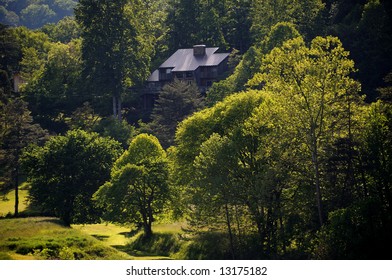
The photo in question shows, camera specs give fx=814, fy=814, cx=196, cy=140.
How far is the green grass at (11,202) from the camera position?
7894 cm

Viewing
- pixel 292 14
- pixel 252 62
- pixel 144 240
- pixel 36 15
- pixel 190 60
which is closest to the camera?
pixel 144 240

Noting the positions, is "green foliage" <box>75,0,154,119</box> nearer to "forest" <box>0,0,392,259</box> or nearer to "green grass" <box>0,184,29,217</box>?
"forest" <box>0,0,392,259</box>

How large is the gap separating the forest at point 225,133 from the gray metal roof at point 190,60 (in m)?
2.42

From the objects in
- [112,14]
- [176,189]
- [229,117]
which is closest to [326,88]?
[229,117]

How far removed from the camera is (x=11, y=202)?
82.4m

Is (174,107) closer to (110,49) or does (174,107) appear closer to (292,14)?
(110,49)

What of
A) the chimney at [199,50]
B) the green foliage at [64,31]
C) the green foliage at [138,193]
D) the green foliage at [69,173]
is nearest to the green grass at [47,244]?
the green foliage at [138,193]

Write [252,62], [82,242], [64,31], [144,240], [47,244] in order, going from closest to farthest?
[47,244], [82,242], [144,240], [252,62], [64,31]

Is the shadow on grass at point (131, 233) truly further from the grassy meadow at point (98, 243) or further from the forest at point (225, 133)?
the forest at point (225, 133)

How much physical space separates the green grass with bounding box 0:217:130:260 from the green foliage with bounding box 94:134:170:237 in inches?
321

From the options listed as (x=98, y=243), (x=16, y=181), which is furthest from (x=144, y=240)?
(x=16, y=181)

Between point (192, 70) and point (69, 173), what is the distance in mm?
38938

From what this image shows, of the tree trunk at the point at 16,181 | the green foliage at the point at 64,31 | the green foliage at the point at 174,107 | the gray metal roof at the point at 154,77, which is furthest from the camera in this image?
the green foliage at the point at 64,31
